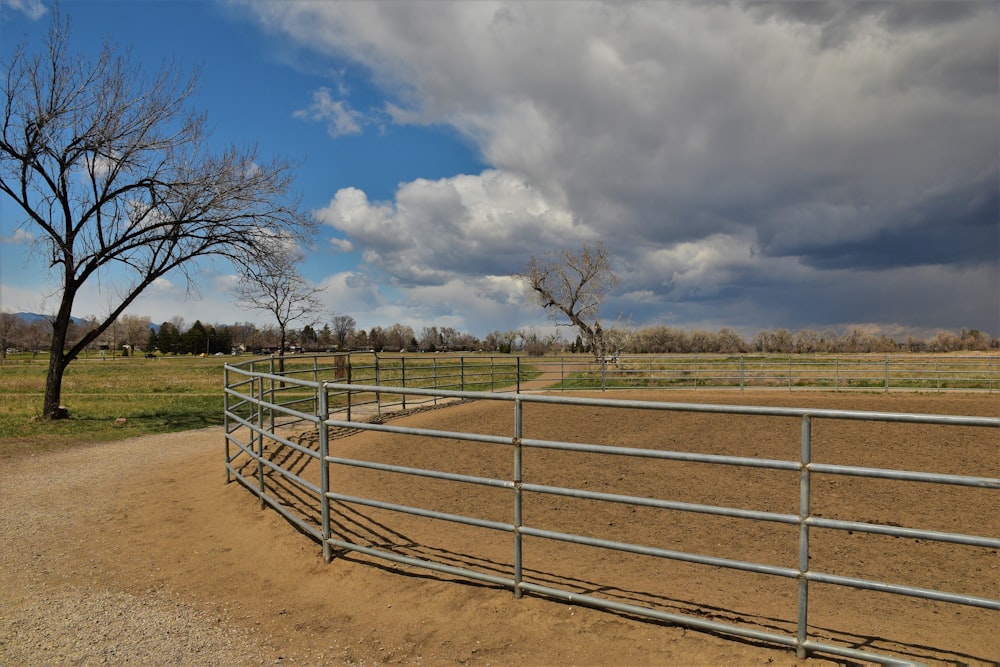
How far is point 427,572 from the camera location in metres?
4.23

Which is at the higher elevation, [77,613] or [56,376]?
[56,376]

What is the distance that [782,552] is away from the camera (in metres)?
6.62

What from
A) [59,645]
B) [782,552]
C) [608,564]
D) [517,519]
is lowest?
[782,552]

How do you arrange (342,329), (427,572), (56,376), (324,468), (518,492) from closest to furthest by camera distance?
1. (518,492)
2. (427,572)
3. (324,468)
4. (56,376)
5. (342,329)

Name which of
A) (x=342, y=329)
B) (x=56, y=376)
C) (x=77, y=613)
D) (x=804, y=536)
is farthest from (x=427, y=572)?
(x=342, y=329)

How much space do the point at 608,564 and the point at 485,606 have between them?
2.05 m

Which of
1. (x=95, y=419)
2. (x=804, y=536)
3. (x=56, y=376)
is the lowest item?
(x=95, y=419)

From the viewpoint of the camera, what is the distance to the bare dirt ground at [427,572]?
10.7 feet

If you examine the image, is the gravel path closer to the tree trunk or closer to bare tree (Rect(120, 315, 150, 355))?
the tree trunk

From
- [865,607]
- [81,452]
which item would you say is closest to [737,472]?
[865,607]

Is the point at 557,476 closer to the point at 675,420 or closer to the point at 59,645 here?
the point at 675,420

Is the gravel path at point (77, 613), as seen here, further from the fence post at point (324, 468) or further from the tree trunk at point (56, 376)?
the tree trunk at point (56, 376)

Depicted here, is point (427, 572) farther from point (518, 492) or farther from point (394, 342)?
point (394, 342)

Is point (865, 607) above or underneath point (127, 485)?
underneath
